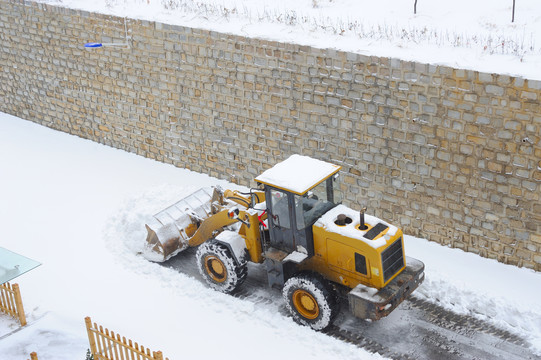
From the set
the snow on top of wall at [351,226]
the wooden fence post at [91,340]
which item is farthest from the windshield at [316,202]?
the wooden fence post at [91,340]

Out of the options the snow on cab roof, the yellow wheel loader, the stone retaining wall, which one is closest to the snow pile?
the yellow wheel loader

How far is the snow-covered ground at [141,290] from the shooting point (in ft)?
29.4

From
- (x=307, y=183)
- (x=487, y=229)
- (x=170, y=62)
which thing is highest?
(x=170, y=62)

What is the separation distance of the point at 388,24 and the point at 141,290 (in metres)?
7.71

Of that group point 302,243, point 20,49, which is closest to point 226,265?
point 302,243

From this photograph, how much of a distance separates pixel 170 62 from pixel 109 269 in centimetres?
498

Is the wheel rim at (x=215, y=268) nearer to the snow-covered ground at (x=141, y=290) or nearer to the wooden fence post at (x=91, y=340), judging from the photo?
the snow-covered ground at (x=141, y=290)

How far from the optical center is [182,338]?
9.03 meters

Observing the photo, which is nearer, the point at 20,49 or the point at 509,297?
the point at 509,297

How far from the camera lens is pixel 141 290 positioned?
33.2 ft

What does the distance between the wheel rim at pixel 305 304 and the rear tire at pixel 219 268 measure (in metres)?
1.07

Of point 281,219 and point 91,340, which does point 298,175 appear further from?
point 91,340

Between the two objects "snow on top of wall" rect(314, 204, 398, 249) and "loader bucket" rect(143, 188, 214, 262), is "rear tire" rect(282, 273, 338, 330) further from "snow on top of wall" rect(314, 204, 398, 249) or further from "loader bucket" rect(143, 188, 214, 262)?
"loader bucket" rect(143, 188, 214, 262)

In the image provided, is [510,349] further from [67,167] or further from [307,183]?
[67,167]
